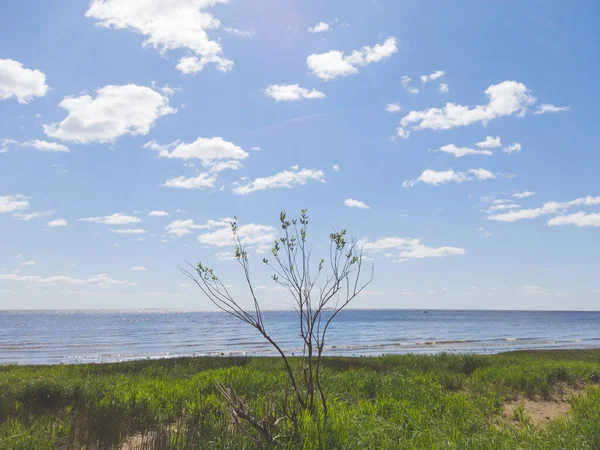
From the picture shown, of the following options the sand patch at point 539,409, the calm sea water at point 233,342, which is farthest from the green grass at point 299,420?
the calm sea water at point 233,342

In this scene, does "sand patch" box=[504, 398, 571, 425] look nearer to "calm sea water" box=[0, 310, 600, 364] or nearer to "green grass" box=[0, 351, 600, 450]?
"green grass" box=[0, 351, 600, 450]

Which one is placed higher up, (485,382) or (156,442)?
(156,442)

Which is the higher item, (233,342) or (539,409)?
(539,409)

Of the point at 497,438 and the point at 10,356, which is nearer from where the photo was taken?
the point at 497,438

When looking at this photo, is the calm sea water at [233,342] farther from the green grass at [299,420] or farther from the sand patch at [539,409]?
the green grass at [299,420]

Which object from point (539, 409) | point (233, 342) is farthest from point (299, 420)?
point (233, 342)

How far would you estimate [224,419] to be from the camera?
7.21 metres

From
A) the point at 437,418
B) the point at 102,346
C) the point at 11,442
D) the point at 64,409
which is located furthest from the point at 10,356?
the point at 437,418

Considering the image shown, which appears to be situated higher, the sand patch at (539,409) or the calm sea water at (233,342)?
the sand patch at (539,409)

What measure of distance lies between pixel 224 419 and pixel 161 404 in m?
1.98

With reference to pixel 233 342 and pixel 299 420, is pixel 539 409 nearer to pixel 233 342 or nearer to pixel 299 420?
pixel 299 420

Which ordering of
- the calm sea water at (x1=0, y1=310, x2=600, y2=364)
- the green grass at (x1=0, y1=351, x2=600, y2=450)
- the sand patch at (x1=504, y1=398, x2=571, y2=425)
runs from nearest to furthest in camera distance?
the green grass at (x1=0, y1=351, x2=600, y2=450)
the sand patch at (x1=504, y1=398, x2=571, y2=425)
the calm sea water at (x1=0, y1=310, x2=600, y2=364)

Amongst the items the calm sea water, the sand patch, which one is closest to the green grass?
the sand patch

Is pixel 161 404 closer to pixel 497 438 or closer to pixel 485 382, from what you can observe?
pixel 497 438
